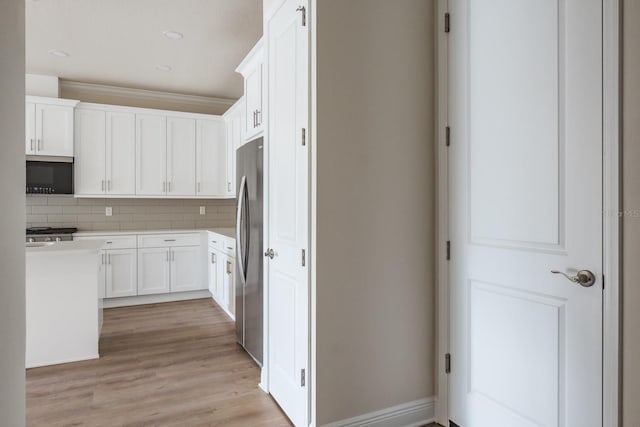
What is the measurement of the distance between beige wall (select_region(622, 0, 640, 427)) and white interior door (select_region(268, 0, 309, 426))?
4.16 feet

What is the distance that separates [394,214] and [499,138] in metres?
0.62

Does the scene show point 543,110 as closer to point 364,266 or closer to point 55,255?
point 364,266

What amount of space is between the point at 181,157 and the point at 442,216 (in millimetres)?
A: 4051

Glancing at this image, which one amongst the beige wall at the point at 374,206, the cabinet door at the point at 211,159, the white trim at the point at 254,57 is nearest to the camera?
the beige wall at the point at 374,206

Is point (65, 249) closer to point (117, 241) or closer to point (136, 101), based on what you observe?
point (117, 241)

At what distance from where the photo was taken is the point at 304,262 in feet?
6.50

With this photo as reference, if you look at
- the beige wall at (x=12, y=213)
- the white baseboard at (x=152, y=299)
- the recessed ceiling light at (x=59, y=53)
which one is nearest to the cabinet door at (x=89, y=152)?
the recessed ceiling light at (x=59, y=53)

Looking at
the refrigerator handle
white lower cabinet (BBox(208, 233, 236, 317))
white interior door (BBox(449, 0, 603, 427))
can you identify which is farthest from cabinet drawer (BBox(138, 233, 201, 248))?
white interior door (BBox(449, 0, 603, 427))

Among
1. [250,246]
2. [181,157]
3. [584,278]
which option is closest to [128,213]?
[181,157]

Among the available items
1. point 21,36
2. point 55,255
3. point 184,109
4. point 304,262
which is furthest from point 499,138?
point 184,109

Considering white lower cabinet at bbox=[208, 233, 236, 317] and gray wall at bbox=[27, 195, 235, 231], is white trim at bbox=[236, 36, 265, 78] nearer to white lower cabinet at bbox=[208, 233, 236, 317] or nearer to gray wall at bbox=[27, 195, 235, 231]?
white lower cabinet at bbox=[208, 233, 236, 317]

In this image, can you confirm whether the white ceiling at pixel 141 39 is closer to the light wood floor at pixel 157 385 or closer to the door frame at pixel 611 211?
the door frame at pixel 611 211

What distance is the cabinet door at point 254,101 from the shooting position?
283 centimetres

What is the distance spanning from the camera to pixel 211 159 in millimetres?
5363
